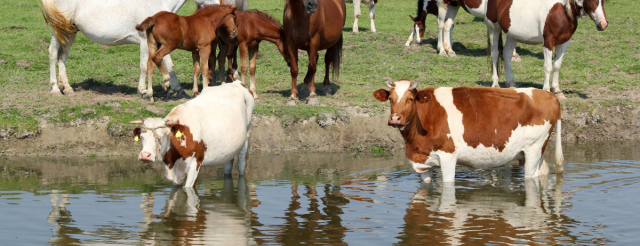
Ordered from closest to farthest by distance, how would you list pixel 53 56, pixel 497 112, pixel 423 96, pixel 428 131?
pixel 423 96 < pixel 428 131 < pixel 497 112 < pixel 53 56

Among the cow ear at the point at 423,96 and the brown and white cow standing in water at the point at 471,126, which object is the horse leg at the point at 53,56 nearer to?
the brown and white cow standing in water at the point at 471,126

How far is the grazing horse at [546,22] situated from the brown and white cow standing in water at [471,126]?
16.2 feet

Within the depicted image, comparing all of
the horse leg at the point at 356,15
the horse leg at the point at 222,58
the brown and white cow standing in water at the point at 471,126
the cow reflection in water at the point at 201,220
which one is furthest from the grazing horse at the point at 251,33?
the horse leg at the point at 356,15

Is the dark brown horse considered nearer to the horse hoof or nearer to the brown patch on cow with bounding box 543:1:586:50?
the brown patch on cow with bounding box 543:1:586:50

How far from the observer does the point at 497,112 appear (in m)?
8.33

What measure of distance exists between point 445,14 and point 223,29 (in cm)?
867

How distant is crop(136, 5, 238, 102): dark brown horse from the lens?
11.5m

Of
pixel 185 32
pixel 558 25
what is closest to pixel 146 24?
pixel 185 32

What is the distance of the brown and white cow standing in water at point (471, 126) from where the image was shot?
820 cm

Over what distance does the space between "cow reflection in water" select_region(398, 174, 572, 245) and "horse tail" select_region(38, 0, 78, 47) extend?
7.50 m

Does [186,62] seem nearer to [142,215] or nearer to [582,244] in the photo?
[142,215]

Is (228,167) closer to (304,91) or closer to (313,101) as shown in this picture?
(313,101)

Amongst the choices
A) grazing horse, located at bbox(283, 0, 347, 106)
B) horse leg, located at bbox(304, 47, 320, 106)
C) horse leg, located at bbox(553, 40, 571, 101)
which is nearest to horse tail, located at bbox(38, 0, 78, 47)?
grazing horse, located at bbox(283, 0, 347, 106)

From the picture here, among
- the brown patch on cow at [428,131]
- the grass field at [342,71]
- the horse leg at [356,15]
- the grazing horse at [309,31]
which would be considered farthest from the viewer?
the horse leg at [356,15]
